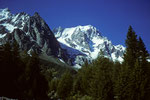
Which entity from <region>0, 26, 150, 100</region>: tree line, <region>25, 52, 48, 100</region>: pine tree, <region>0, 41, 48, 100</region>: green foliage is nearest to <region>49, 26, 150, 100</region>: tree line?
<region>0, 26, 150, 100</region>: tree line

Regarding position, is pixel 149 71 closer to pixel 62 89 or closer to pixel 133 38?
pixel 133 38

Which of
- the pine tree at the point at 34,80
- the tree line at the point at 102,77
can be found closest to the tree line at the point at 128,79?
the tree line at the point at 102,77

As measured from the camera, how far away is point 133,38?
25.0m

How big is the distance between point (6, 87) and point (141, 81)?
2478 centimetres

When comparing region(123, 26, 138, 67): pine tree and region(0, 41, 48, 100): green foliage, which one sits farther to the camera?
region(0, 41, 48, 100): green foliage

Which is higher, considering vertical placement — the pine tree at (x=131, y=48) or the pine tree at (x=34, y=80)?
the pine tree at (x=131, y=48)

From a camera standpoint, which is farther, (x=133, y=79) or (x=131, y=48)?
(x=131, y=48)

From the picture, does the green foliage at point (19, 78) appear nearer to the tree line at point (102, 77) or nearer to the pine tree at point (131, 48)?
the tree line at point (102, 77)

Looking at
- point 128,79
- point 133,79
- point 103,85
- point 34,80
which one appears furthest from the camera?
point 34,80

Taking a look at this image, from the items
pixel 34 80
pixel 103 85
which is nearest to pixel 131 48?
pixel 103 85

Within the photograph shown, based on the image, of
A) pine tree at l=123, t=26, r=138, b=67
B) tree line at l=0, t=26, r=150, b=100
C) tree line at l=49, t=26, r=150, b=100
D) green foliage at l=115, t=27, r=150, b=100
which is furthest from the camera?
pine tree at l=123, t=26, r=138, b=67

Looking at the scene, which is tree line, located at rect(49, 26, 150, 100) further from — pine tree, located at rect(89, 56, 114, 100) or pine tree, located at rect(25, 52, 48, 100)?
pine tree, located at rect(25, 52, 48, 100)

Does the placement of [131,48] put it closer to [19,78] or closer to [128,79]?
[128,79]

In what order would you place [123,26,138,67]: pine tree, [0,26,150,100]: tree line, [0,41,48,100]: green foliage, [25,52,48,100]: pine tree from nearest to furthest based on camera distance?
[0,26,150,100]: tree line → [123,26,138,67]: pine tree → [0,41,48,100]: green foliage → [25,52,48,100]: pine tree
